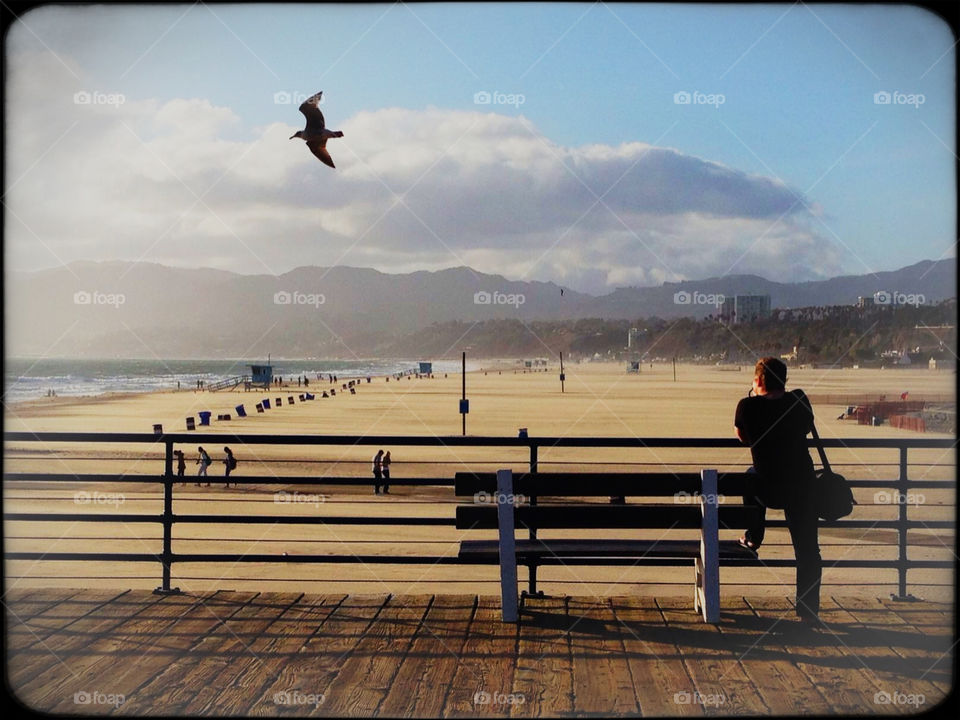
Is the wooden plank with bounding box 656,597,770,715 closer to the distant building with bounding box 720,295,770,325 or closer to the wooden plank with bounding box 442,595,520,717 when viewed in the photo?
the wooden plank with bounding box 442,595,520,717

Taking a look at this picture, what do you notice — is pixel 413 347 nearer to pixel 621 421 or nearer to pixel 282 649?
pixel 621 421

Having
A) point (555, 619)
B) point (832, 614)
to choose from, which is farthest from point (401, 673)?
point (832, 614)

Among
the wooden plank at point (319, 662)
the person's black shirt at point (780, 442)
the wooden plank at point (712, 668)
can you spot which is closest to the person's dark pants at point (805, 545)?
the person's black shirt at point (780, 442)

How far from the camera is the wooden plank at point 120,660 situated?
409cm

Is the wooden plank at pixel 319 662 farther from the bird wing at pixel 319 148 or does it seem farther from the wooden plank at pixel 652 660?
the bird wing at pixel 319 148

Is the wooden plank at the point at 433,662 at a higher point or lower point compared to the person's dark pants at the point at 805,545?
lower

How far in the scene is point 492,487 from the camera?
536 centimetres

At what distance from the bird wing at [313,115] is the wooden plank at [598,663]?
370 centimetres

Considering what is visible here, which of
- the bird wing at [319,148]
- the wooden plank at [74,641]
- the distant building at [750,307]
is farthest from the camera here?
the distant building at [750,307]

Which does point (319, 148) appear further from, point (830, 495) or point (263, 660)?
point (830, 495)

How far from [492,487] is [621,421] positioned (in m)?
31.5

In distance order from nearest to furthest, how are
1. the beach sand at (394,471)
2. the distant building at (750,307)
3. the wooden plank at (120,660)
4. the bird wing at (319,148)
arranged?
1. the wooden plank at (120,660)
2. the bird wing at (319,148)
3. the beach sand at (394,471)
4. the distant building at (750,307)

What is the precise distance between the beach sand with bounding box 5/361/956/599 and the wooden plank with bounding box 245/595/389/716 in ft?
2.01

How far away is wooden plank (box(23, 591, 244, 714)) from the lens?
409cm
